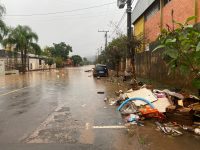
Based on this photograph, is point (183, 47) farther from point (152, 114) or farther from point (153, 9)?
point (153, 9)

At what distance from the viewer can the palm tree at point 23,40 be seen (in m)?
60.2

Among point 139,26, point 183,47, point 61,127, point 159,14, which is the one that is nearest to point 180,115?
point 183,47

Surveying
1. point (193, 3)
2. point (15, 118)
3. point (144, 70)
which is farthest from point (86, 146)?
point (144, 70)

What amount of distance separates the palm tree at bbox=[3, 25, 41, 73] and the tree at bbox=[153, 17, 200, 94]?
53.7m

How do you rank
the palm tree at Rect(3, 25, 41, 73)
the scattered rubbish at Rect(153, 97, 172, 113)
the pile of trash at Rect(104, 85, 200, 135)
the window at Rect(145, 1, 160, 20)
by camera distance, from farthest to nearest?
1. the palm tree at Rect(3, 25, 41, 73)
2. the window at Rect(145, 1, 160, 20)
3. the scattered rubbish at Rect(153, 97, 172, 113)
4. the pile of trash at Rect(104, 85, 200, 135)

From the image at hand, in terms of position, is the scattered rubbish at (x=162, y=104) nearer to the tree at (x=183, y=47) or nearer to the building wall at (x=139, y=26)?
the tree at (x=183, y=47)

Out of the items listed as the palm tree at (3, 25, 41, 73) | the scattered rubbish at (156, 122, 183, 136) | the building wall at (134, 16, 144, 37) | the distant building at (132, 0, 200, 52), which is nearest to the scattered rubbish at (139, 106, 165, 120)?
the scattered rubbish at (156, 122, 183, 136)

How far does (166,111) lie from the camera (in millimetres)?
9344

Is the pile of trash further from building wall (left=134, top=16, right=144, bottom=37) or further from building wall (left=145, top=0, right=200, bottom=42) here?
building wall (left=134, top=16, right=144, bottom=37)

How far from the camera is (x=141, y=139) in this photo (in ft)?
24.3

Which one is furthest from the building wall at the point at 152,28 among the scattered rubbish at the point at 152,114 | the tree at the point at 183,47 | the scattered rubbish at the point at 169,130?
the tree at the point at 183,47

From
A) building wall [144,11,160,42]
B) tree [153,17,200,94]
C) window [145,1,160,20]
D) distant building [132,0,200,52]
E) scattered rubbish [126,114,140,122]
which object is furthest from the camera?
window [145,1,160,20]

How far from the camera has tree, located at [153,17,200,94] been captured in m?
6.75

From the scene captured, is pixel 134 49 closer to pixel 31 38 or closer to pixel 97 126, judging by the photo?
pixel 97 126
